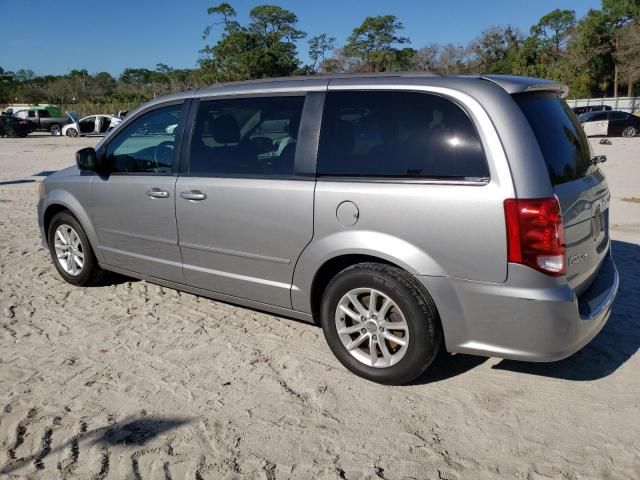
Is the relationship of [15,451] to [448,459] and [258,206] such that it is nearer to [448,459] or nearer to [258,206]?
[258,206]

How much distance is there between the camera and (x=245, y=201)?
3781mm

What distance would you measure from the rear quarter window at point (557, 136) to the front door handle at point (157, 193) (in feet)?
8.54

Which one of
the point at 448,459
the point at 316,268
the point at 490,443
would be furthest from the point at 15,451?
the point at 490,443

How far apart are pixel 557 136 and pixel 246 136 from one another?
204cm

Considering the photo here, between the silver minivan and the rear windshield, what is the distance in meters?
0.01

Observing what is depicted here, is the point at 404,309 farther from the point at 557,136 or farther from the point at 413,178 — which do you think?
the point at 557,136

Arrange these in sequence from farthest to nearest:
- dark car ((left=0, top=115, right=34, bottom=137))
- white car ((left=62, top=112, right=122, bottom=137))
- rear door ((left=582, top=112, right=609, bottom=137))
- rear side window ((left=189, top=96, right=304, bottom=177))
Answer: white car ((left=62, top=112, right=122, bottom=137))
dark car ((left=0, top=115, right=34, bottom=137))
rear door ((left=582, top=112, right=609, bottom=137))
rear side window ((left=189, top=96, right=304, bottom=177))

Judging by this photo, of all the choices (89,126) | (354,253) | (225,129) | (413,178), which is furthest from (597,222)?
(89,126)

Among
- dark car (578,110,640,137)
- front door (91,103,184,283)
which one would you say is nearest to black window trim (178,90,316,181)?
front door (91,103,184,283)

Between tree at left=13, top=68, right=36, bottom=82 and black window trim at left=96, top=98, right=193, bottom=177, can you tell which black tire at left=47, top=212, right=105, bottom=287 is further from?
tree at left=13, top=68, right=36, bottom=82

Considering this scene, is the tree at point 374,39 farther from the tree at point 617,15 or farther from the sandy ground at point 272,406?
the sandy ground at point 272,406

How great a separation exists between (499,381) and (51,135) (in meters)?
42.0

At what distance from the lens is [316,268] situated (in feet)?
11.6

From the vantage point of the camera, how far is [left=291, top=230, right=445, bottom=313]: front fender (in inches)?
122
